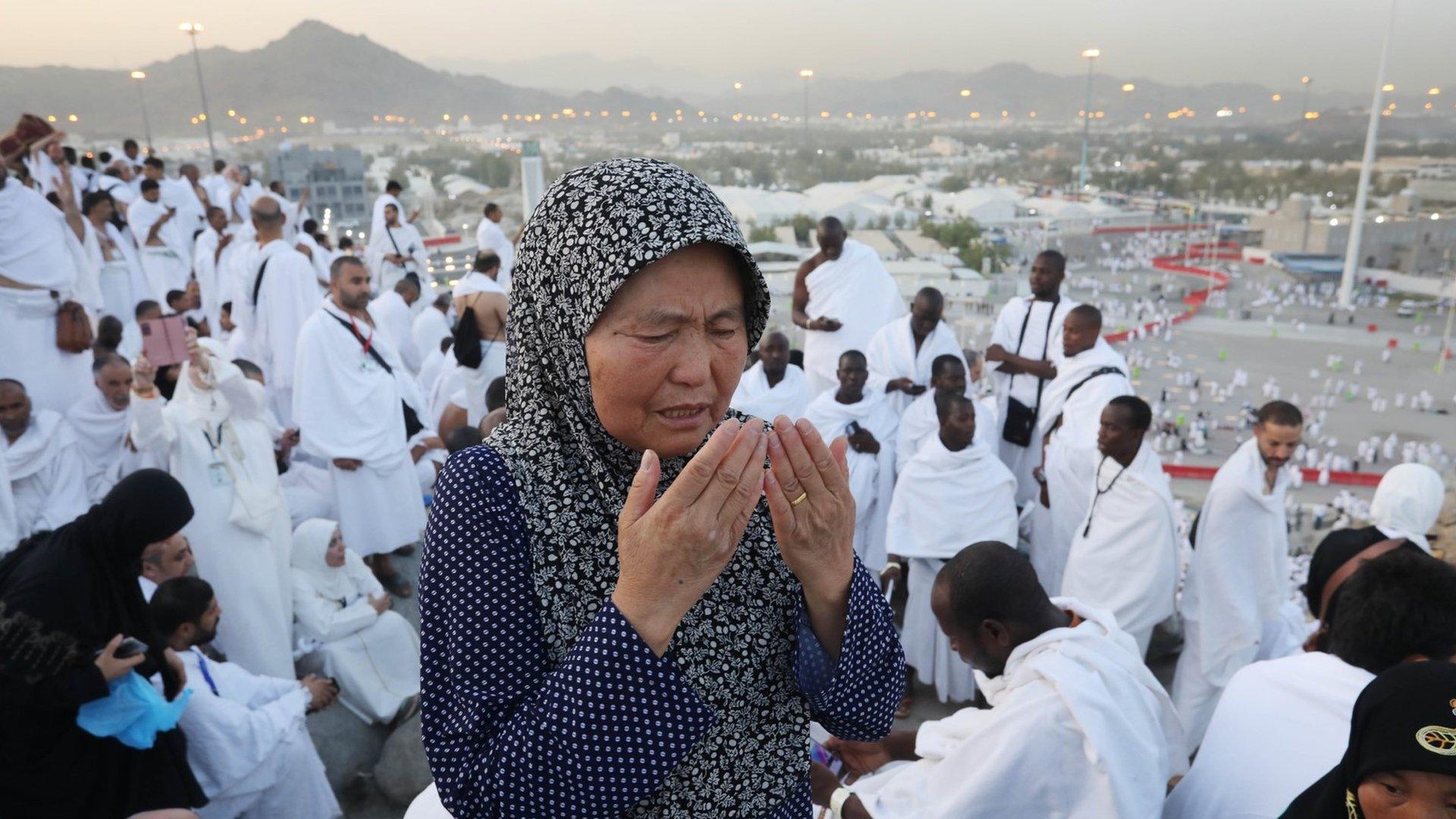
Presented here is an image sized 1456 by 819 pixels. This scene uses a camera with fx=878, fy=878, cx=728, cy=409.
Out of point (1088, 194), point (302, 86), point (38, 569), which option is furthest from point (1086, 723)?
point (302, 86)

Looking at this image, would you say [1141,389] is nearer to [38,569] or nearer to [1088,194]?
[38,569]

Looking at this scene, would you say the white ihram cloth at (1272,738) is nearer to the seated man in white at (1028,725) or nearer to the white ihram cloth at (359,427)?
the seated man in white at (1028,725)

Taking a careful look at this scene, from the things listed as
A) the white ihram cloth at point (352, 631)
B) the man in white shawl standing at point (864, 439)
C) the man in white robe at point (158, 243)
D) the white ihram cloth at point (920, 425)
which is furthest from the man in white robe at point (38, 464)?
the man in white robe at point (158, 243)

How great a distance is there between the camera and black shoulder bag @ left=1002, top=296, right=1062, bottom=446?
19.6 feet

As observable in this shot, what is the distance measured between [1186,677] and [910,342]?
2.85 m

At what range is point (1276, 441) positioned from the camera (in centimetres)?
393

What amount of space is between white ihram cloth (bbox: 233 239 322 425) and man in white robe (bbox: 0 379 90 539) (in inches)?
85.8

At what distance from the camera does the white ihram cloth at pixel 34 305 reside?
582 cm

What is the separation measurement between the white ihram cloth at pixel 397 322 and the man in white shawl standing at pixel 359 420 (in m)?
3.15

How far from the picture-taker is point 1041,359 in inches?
235

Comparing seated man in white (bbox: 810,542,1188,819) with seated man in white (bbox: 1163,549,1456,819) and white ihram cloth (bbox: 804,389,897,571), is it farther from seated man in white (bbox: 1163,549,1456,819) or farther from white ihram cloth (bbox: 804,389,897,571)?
white ihram cloth (bbox: 804,389,897,571)

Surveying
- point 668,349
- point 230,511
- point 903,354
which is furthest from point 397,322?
point 668,349

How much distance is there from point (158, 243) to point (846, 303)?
8.53 m

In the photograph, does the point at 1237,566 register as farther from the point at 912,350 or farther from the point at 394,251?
the point at 394,251
